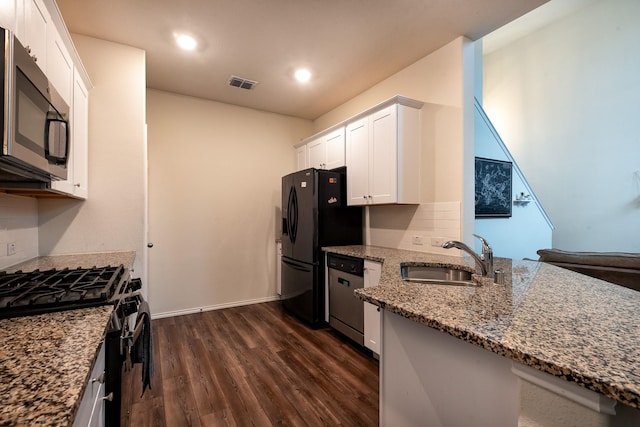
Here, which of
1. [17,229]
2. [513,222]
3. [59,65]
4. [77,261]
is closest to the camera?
[59,65]

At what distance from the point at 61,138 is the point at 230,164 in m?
2.56

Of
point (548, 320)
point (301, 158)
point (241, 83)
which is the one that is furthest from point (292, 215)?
point (548, 320)

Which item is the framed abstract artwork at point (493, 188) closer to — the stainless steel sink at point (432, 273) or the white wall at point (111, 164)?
the stainless steel sink at point (432, 273)

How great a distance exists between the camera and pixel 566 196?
4.55 metres

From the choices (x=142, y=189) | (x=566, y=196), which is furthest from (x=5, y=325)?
(x=566, y=196)

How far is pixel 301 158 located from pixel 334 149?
857 millimetres

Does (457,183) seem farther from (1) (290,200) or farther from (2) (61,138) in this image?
(2) (61,138)

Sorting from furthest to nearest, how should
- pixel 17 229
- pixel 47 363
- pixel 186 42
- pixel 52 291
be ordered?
pixel 186 42 → pixel 17 229 → pixel 52 291 → pixel 47 363

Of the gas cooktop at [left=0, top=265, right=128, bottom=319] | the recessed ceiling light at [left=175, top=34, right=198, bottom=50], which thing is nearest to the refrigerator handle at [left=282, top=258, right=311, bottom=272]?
the gas cooktop at [left=0, top=265, right=128, bottom=319]

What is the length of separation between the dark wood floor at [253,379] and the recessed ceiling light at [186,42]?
276 centimetres

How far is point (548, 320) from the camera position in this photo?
2.91ft

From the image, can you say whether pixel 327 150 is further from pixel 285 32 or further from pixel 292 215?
pixel 285 32

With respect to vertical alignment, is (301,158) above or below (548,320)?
above

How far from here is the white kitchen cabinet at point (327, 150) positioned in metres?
3.41
